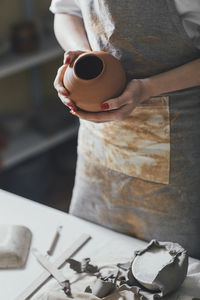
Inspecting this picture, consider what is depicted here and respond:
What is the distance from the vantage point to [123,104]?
46.8 inches

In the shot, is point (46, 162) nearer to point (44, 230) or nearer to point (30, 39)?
A: point (30, 39)

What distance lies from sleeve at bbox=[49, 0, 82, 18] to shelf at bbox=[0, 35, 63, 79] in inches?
45.8

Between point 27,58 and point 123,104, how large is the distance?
1.63 m

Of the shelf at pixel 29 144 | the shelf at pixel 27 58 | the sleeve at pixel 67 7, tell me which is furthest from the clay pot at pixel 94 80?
the shelf at pixel 29 144

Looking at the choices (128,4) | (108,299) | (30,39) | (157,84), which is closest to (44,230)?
(108,299)

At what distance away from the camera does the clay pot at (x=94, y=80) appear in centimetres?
115

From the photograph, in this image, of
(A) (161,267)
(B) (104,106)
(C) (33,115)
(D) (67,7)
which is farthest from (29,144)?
(A) (161,267)

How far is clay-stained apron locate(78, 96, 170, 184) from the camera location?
128cm

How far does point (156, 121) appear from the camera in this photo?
1.28m

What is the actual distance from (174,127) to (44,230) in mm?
423

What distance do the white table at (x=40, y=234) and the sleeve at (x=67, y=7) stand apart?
55 cm

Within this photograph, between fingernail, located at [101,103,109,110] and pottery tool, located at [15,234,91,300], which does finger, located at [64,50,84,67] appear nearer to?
fingernail, located at [101,103,109,110]

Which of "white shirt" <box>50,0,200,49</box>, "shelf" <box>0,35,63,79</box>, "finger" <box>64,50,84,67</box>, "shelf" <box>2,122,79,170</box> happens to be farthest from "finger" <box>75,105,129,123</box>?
"shelf" <box>2,122,79,170</box>

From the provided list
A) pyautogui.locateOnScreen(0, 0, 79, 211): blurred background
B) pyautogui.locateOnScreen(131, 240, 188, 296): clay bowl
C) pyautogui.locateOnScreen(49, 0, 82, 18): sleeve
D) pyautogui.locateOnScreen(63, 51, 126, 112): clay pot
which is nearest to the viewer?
pyautogui.locateOnScreen(131, 240, 188, 296): clay bowl
